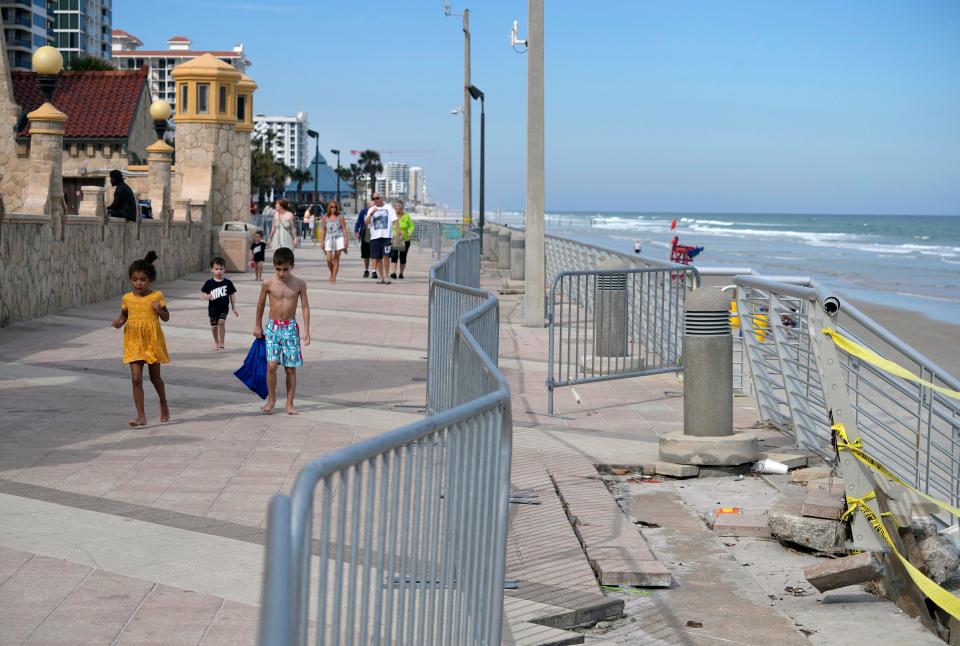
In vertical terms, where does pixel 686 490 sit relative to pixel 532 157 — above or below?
below

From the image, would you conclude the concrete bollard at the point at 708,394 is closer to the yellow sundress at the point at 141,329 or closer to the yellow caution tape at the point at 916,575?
the yellow caution tape at the point at 916,575

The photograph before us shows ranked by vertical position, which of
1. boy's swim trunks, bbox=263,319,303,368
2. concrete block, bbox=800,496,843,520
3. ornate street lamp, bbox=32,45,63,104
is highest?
ornate street lamp, bbox=32,45,63,104

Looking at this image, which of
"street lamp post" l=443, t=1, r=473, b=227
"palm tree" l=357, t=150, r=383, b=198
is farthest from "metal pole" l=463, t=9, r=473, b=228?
"palm tree" l=357, t=150, r=383, b=198

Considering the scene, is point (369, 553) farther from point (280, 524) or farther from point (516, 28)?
point (516, 28)

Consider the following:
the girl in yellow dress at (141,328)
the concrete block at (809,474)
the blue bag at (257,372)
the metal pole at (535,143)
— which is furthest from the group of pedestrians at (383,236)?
the concrete block at (809,474)

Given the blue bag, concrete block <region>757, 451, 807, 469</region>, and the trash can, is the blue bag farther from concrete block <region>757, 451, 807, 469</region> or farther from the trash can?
the trash can

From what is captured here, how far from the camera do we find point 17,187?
86.7ft

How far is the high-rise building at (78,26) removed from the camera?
134 metres

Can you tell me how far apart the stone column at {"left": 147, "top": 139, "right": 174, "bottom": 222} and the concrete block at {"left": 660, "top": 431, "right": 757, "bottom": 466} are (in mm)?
17348

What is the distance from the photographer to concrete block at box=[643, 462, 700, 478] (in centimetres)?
852

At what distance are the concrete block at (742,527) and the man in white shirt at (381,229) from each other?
57.4 feet

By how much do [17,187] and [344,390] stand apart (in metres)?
17.6

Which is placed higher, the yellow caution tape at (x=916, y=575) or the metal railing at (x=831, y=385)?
the metal railing at (x=831, y=385)

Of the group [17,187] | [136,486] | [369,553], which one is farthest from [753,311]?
[17,187]
